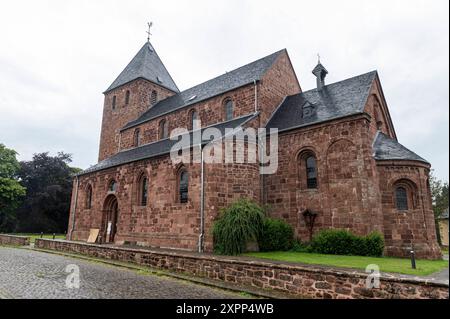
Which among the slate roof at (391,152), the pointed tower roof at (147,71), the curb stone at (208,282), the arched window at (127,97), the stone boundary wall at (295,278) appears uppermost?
the pointed tower roof at (147,71)

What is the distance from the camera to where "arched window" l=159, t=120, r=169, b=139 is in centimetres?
2440

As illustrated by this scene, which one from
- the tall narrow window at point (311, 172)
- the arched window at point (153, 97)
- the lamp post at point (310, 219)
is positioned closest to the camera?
the lamp post at point (310, 219)

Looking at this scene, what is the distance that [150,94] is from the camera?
3031 centimetres

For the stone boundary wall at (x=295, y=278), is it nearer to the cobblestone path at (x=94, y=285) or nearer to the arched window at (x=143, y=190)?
the cobblestone path at (x=94, y=285)

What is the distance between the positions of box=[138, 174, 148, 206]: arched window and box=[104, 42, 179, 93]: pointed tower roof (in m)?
13.9

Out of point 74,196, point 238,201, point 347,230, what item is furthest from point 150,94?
point 347,230

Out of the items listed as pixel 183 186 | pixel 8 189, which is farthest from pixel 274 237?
pixel 8 189

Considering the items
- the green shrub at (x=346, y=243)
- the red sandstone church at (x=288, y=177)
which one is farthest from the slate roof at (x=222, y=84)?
the green shrub at (x=346, y=243)

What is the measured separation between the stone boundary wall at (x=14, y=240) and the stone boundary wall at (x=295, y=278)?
44.4ft

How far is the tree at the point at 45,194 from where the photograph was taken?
37.5m

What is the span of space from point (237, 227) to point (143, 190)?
8546 mm

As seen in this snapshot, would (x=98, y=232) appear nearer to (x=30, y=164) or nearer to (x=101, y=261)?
(x=101, y=261)

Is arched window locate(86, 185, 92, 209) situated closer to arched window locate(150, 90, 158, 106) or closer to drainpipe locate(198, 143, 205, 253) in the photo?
arched window locate(150, 90, 158, 106)
